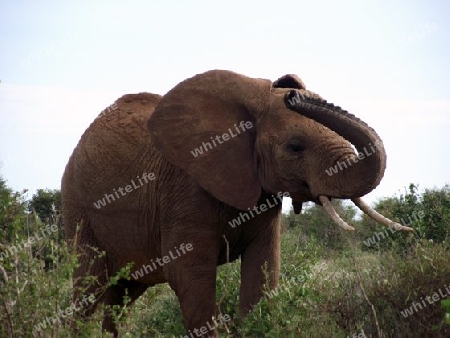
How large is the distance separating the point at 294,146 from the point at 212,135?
84 cm

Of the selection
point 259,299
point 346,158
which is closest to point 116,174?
point 259,299

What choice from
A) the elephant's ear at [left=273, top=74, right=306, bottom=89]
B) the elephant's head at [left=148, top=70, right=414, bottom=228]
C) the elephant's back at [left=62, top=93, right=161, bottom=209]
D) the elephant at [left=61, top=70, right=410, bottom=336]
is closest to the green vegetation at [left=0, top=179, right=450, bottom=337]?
the elephant at [left=61, top=70, right=410, bottom=336]

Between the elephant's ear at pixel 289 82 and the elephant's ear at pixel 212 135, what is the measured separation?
0.32 metres

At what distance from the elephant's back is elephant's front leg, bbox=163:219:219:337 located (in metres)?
0.89

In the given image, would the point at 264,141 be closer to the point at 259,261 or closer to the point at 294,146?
the point at 294,146

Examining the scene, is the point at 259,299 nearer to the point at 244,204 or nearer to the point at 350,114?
the point at 244,204

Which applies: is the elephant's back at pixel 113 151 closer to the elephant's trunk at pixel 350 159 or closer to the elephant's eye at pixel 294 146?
the elephant's eye at pixel 294 146

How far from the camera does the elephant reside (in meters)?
6.20

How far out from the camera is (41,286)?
4.97 meters

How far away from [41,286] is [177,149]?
2280mm

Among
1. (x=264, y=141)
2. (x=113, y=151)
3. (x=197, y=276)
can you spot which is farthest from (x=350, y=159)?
(x=113, y=151)

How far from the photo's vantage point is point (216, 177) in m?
6.73

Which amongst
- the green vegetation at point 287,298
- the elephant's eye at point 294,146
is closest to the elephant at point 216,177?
the elephant's eye at point 294,146

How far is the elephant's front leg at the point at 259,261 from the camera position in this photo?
6.86m
